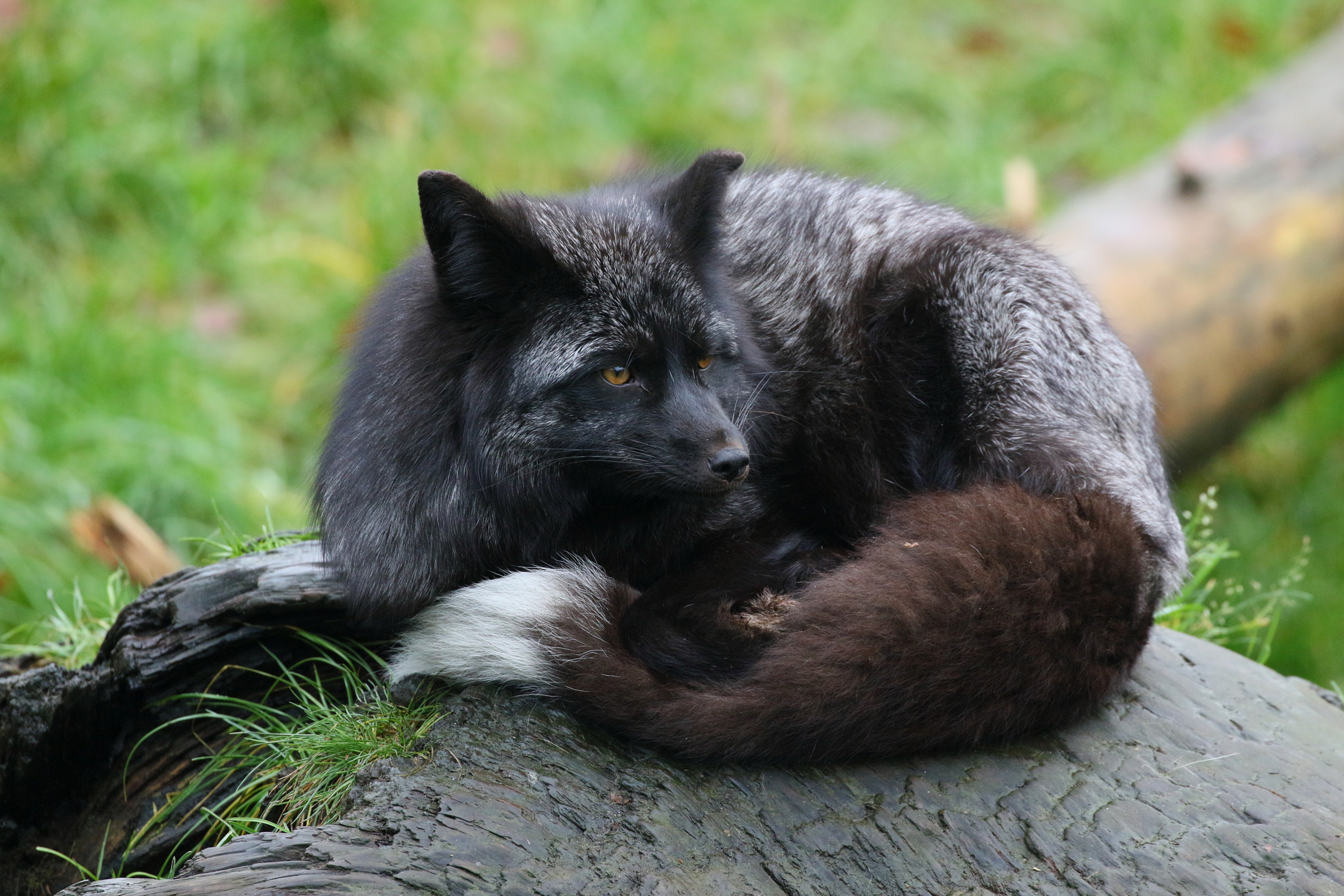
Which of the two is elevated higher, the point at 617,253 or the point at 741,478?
the point at 617,253

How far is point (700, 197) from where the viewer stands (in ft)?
13.4

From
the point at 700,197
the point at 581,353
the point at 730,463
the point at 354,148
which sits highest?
the point at 354,148

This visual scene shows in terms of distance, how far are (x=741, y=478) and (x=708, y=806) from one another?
1.01 m

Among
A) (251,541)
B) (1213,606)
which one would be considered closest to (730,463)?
(251,541)

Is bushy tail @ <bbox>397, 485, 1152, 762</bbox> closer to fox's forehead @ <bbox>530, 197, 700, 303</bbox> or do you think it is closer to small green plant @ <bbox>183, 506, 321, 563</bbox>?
fox's forehead @ <bbox>530, 197, 700, 303</bbox>

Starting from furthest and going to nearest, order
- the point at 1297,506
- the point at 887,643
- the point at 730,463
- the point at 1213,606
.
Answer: the point at 1297,506, the point at 1213,606, the point at 730,463, the point at 887,643

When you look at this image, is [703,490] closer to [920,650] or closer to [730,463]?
[730,463]

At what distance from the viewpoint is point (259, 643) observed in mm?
4098

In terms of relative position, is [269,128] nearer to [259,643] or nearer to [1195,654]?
[259,643]

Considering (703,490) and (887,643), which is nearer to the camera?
(887,643)

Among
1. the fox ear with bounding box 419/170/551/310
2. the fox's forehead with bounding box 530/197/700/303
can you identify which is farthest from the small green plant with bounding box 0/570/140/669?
the fox's forehead with bounding box 530/197/700/303

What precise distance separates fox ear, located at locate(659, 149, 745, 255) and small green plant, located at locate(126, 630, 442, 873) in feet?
5.89

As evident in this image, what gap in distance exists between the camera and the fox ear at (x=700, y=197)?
4.07 m

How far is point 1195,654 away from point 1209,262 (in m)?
4.18
